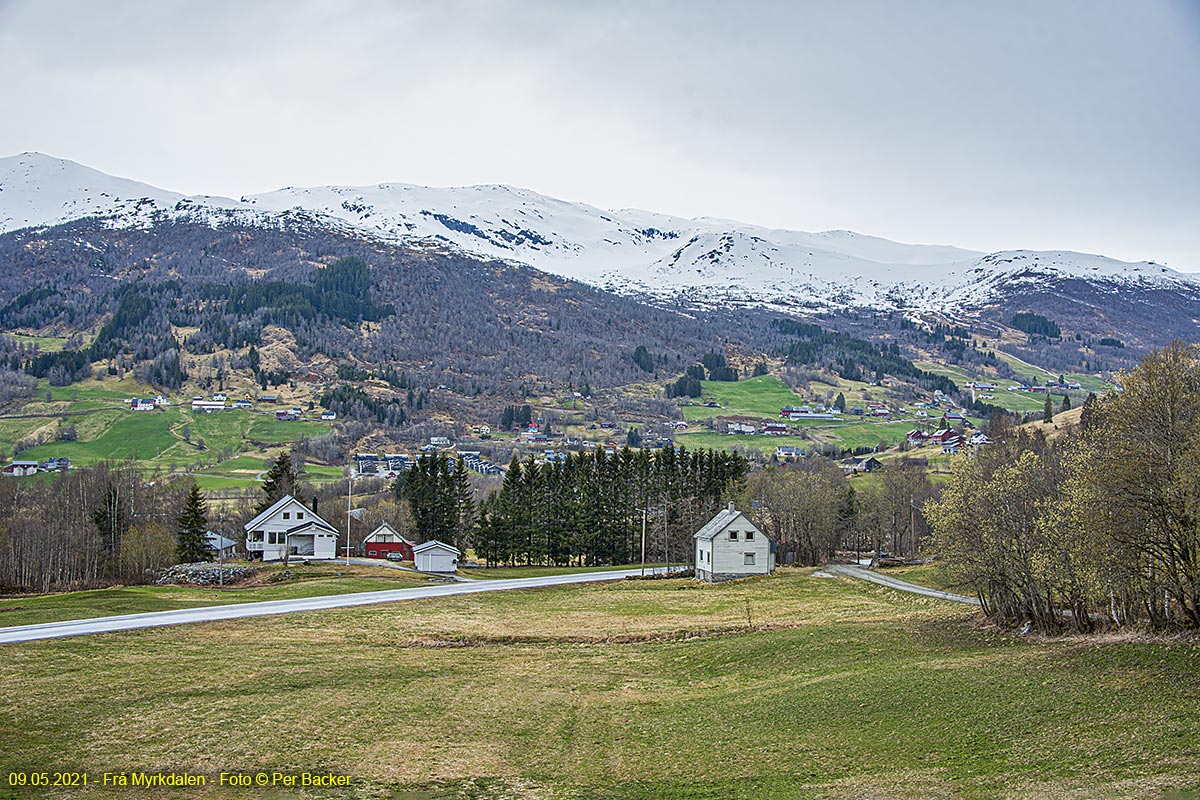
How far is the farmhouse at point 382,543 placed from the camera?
346ft

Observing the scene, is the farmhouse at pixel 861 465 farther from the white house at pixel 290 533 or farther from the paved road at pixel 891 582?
the white house at pixel 290 533

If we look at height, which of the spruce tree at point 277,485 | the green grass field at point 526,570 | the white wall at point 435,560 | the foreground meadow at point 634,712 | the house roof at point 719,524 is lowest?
the green grass field at point 526,570

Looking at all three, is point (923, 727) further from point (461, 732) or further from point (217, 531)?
point (217, 531)

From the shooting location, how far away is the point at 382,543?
10562 centimetres

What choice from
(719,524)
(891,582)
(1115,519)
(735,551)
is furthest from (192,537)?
(1115,519)

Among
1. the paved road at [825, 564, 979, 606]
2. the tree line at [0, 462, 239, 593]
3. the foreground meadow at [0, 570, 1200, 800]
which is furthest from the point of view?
the tree line at [0, 462, 239, 593]

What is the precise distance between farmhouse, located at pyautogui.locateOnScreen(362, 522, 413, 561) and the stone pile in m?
23.6

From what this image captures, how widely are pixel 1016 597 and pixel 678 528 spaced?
66.0 meters

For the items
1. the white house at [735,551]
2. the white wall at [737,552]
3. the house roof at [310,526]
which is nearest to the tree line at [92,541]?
the house roof at [310,526]

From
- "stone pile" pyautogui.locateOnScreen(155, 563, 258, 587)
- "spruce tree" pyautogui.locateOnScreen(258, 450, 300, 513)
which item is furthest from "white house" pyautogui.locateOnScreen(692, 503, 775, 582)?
"spruce tree" pyautogui.locateOnScreen(258, 450, 300, 513)

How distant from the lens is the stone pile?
253 ft

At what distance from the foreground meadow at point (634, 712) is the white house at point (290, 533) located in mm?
59502

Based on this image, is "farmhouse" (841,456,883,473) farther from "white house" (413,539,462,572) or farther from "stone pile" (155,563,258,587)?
"stone pile" (155,563,258,587)

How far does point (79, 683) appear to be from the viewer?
1224 inches
